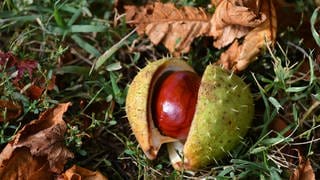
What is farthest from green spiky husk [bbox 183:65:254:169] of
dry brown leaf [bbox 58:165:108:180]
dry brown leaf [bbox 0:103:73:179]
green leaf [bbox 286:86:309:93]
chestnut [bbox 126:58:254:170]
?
dry brown leaf [bbox 0:103:73:179]

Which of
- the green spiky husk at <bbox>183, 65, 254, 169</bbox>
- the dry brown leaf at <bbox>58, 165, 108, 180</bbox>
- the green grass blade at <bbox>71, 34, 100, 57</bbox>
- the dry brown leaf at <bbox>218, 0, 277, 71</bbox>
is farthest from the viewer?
the green grass blade at <bbox>71, 34, 100, 57</bbox>

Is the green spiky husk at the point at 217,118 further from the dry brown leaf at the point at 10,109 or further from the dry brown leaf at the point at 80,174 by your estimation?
the dry brown leaf at the point at 10,109

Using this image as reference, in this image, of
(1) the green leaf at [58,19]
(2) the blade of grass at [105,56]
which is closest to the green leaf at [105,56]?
(2) the blade of grass at [105,56]

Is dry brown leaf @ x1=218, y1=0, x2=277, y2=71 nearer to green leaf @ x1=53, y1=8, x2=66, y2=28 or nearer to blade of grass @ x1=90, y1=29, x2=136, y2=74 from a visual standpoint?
blade of grass @ x1=90, y1=29, x2=136, y2=74

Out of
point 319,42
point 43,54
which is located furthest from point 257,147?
point 43,54

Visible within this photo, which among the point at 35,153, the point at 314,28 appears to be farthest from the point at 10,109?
the point at 314,28

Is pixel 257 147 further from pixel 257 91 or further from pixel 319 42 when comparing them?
pixel 319 42

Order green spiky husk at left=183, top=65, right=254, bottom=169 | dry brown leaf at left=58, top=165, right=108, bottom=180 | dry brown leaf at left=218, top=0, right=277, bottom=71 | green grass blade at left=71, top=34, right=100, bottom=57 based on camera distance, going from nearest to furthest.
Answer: green spiky husk at left=183, top=65, right=254, bottom=169
dry brown leaf at left=58, top=165, right=108, bottom=180
dry brown leaf at left=218, top=0, right=277, bottom=71
green grass blade at left=71, top=34, right=100, bottom=57

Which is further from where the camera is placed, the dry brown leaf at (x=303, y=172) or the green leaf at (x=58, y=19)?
the green leaf at (x=58, y=19)
